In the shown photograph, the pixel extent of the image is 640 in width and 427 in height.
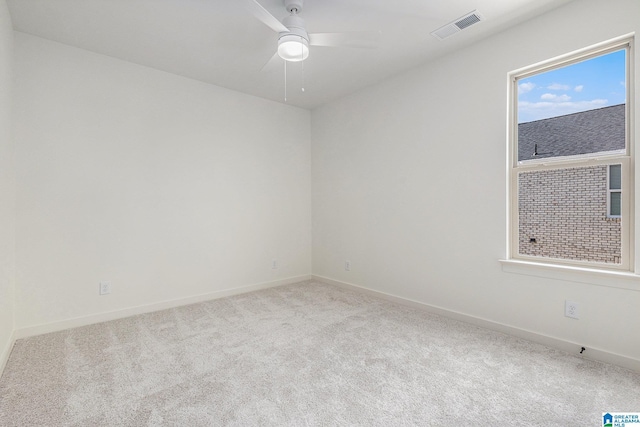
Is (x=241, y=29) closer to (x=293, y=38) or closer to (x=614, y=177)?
(x=293, y=38)

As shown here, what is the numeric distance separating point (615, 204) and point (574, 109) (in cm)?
81

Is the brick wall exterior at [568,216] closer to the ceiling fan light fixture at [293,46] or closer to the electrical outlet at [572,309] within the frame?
the electrical outlet at [572,309]

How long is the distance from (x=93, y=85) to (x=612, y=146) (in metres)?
4.51

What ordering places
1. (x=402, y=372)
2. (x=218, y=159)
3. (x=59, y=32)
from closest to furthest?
(x=402, y=372) → (x=59, y=32) → (x=218, y=159)

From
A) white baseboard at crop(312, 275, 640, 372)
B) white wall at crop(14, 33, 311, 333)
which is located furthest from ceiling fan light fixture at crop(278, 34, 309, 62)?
white baseboard at crop(312, 275, 640, 372)

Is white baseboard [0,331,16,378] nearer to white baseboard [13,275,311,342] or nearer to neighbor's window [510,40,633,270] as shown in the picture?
white baseboard [13,275,311,342]

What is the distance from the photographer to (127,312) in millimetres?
3131

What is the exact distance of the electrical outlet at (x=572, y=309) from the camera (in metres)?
2.29

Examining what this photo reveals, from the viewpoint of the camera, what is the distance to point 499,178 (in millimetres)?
2693

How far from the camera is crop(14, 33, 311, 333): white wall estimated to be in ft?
8.85

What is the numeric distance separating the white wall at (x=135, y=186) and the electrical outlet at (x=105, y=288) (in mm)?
50

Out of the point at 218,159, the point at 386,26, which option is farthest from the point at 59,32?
the point at 386,26

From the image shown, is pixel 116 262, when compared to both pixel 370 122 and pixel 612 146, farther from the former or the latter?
pixel 612 146

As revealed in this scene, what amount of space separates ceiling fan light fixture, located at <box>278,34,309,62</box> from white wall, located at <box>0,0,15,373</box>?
6.48 feet
